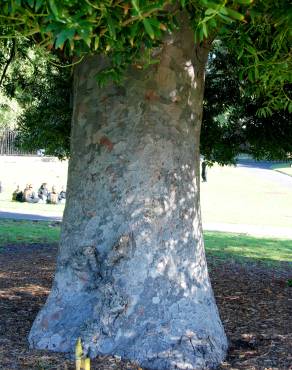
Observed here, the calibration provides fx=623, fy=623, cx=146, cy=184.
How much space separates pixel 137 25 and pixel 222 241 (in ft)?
39.2

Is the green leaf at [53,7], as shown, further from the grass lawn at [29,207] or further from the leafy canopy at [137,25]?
the grass lawn at [29,207]

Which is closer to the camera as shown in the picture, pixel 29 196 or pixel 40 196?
pixel 29 196

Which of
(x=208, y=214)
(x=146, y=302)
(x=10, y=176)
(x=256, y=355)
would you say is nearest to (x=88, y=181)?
(x=146, y=302)

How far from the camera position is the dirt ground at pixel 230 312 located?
14.8ft

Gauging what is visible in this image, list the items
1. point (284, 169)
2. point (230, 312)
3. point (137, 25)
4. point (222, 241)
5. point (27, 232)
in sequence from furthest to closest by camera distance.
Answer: point (284, 169) → point (222, 241) → point (27, 232) → point (230, 312) → point (137, 25)

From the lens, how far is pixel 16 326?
17.5 feet

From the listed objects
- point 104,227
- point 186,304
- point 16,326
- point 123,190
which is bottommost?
point 16,326

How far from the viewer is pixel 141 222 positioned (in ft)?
15.1

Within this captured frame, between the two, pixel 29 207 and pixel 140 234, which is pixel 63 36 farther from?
pixel 29 207

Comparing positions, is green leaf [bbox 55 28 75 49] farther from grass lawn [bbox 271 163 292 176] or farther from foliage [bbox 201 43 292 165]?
grass lawn [bbox 271 163 292 176]

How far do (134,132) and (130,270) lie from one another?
1023 millimetres

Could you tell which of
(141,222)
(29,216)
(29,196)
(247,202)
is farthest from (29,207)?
(141,222)

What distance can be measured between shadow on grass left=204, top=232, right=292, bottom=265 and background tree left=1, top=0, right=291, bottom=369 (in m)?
6.97

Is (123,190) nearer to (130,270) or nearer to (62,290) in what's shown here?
(130,270)
